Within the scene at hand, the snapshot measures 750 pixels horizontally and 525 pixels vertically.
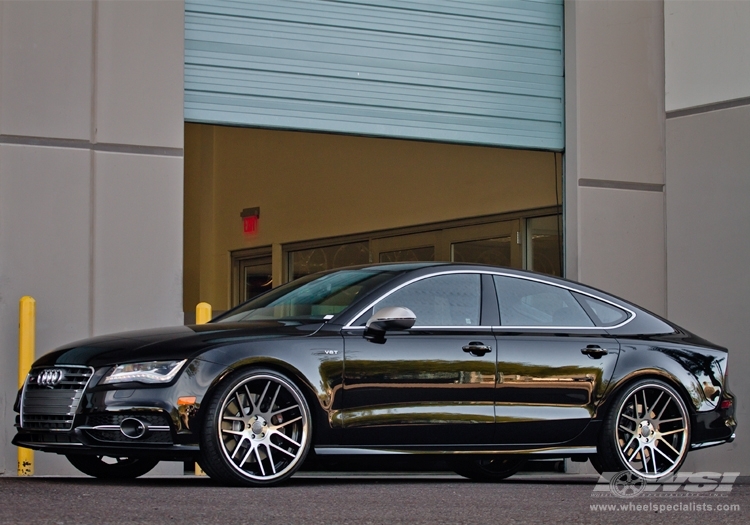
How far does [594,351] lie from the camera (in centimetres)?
823

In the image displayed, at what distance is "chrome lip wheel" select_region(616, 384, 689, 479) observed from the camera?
27.2 ft

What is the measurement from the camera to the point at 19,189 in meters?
10.2

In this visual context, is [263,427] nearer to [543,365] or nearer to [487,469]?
[543,365]

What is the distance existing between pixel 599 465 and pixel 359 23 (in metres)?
5.56

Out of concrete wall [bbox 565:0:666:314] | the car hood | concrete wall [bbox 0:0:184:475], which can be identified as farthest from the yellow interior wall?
the car hood

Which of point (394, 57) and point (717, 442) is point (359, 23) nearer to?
point (394, 57)

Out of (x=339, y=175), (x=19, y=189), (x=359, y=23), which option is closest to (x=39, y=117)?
(x=19, y=189)

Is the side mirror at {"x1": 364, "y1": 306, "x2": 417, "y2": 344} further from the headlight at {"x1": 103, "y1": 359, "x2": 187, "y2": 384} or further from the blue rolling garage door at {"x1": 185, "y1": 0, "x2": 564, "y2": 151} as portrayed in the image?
the blue rolling garage door at {"x1": 185, "y1": 0, "x2": 564, "y2": 151}

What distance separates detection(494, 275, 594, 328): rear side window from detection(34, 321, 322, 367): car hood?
Answer: 1.42 m

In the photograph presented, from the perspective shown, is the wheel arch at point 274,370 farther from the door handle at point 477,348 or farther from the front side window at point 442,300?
the door handle at point 477,348

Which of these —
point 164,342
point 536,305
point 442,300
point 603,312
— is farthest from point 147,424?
point 603,312

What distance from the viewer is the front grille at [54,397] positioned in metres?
7.02

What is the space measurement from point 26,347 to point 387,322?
12.7ft

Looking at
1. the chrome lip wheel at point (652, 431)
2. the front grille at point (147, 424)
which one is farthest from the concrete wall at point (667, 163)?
the front grille at point (147, 424)
